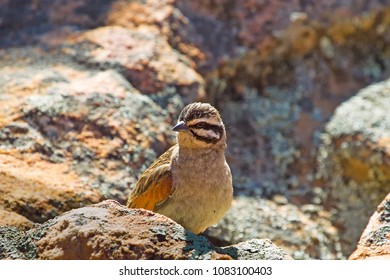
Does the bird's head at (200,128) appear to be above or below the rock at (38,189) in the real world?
above

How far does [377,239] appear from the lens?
414 cm

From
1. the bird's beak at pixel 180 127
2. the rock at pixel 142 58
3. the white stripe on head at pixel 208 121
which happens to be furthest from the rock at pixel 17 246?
the rock at pixel 142 58

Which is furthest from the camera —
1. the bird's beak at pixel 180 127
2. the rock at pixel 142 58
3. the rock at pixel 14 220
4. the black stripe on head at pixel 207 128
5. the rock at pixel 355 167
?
the rock at pixel 142 58

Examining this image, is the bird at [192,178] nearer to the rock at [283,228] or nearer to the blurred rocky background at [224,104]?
the blurred rocky background at [224,104]

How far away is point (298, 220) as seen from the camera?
550cm

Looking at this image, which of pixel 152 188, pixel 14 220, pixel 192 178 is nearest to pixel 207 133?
pixel 192 178

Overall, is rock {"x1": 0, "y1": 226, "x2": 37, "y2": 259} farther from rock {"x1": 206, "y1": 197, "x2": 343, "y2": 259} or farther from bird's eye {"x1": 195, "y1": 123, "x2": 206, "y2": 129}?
rock {"x1": 206, "y1": 197, "x2": 343, "y2": 259}

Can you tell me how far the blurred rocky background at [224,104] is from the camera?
504 cm

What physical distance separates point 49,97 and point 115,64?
1.96 feet

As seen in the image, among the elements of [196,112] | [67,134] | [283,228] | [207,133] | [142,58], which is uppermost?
[142,58]

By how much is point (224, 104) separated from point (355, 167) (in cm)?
105

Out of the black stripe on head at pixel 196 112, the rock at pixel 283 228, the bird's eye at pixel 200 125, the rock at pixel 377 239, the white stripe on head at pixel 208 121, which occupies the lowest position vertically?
the rock at pixel 283 228

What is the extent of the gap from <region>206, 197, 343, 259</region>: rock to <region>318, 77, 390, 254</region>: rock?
0.10 metres

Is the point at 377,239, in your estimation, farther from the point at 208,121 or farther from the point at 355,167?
the point at 355,167
